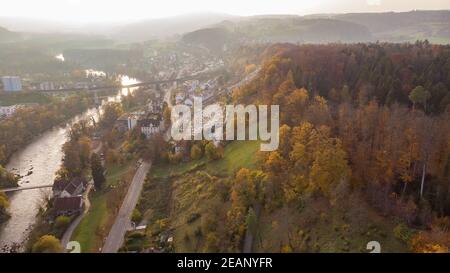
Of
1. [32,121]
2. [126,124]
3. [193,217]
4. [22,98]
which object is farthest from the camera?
[22,98]

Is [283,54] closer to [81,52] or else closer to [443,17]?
[443,17]

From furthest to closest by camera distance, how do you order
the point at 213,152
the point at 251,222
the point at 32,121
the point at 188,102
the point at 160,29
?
the point at 160,29, the point at 188,102, the point at 32,121, the point at 213,152, the point at 251,222

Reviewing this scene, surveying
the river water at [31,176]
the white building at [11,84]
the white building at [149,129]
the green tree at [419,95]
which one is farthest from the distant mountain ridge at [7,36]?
the green tree at [419,95]

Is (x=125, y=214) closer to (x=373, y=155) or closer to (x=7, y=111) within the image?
(x=373, y=155)

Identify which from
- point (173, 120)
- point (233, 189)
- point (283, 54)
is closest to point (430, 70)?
point (283, 54)

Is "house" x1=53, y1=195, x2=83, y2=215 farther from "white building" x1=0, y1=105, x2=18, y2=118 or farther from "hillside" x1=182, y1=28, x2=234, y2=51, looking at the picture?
"hillside" x1=182, y1=28, x2=234, y2=51

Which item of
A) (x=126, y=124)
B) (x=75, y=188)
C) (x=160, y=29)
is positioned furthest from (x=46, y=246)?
(x=160, y=29)
